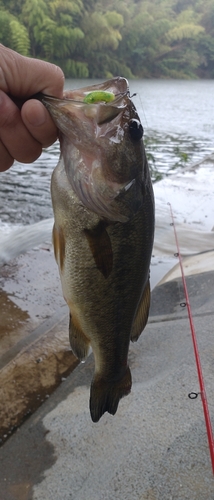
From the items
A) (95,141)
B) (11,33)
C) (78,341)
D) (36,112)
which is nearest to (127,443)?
(78,341)

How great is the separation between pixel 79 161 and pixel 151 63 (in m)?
73.6

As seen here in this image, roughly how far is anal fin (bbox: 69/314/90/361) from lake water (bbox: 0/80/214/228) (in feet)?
4.38

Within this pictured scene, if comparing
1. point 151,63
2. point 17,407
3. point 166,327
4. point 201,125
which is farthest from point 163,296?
point 151,63

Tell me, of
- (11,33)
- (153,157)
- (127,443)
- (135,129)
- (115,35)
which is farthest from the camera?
(115,35)

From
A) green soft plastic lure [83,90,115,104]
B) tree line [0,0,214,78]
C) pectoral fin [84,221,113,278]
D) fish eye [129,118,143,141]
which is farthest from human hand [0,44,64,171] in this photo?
tree line [0,0,214,78]

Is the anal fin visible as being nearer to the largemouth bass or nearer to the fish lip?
the largemouth bass

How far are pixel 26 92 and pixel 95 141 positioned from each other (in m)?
0.39

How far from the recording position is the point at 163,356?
3516 millimetres

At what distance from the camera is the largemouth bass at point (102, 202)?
161 cm

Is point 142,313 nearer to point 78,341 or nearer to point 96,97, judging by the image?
point 78,341

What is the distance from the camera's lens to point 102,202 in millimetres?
1646

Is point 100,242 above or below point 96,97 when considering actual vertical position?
below

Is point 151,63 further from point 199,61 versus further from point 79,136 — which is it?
point 79,136

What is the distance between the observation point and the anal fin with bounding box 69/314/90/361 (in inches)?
73.1
